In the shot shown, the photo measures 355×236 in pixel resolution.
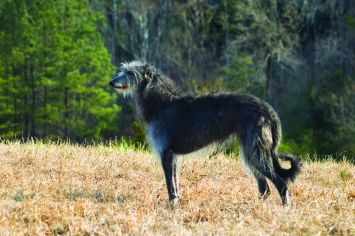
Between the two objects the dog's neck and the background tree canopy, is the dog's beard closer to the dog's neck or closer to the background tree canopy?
the dog's neck

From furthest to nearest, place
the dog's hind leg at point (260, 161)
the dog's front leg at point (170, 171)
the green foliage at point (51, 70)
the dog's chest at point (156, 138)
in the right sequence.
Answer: the green foliage at point (51, 70)
the dog's chest at point (156, 138)
the dog's front leg at point (170, 171)
the dog's hind leg at point (260, 161)

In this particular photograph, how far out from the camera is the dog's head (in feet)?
24.8

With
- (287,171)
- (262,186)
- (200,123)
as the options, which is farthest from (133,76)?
(287,171)

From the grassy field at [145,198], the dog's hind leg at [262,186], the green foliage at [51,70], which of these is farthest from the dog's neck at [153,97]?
the green foliage at [51,70]

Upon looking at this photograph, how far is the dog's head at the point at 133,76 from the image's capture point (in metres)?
7.57

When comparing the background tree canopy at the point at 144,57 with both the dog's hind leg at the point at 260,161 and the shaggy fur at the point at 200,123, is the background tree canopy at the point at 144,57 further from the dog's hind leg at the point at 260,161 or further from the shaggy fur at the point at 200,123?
the dog's hind leg at the point at 260,161

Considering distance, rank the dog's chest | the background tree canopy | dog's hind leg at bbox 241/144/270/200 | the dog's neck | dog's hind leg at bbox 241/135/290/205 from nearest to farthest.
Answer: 1. dog's hind leg at bbox 241/135/290/205
2. dog's hind leg at bbox 241/144/270/200
3. the dog's chest
4. the dog's neck
5. the background tree canopy

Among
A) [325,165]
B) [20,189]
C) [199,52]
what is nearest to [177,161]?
[20,189]

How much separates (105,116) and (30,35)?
19.7ft

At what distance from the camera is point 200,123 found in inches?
282

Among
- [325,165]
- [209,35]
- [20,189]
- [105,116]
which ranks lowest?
[105,116]

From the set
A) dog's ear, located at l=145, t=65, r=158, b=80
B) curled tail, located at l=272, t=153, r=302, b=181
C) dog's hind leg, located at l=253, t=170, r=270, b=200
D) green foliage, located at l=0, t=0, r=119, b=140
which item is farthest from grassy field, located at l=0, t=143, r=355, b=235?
green foliage, located at l=0, t=0, r=119, b=140

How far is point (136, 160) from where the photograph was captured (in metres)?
9.62

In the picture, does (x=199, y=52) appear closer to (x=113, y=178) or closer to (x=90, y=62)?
(x=90, y=62)
